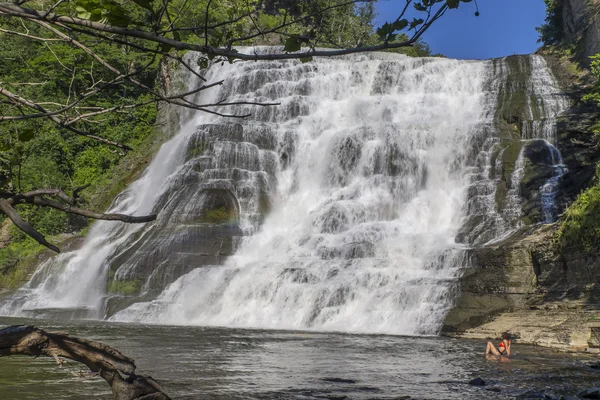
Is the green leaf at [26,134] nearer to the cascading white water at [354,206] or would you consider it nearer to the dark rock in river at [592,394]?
the dark rock in river at [592,394]

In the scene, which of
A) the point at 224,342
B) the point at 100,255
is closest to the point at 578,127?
the point at 224,342

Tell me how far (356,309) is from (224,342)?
16.3ft

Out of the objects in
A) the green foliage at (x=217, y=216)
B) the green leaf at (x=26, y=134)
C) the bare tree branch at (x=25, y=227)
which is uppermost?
the green foliage at (x=217, y=216)

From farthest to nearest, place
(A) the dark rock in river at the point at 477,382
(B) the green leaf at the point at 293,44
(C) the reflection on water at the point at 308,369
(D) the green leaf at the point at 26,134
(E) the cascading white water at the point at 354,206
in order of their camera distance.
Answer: (E) the cascading white water at the point at 354,206, (A) the dark rock in river at the point at 477,382, (C) the reflection on water at the point at 308,369, (D) the green leaf at the point at 26,134, (B) the green leaf at the point at 293,44

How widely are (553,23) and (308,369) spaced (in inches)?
1244

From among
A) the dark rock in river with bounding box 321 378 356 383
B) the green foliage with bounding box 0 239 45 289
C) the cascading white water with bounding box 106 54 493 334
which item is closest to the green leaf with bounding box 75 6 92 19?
the dark rock in river with bounding box 321 378 356 383

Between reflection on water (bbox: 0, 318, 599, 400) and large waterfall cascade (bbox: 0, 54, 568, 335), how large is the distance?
371 cm

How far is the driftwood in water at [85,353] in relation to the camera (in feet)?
12.9

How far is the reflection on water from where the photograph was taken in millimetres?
7316

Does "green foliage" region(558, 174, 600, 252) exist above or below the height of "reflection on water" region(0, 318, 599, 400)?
above

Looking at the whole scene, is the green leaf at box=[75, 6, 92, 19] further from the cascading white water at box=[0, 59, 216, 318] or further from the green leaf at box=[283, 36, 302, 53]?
the cascading white water at box=[0, 59, 216, 318]

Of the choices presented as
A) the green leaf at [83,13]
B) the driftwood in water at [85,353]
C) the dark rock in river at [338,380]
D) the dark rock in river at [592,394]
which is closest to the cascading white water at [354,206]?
the dark rock in river at [338,380]

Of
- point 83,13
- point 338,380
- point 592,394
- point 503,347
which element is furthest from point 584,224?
point 83,13

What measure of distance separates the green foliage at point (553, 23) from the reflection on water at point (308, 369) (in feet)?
86.3
